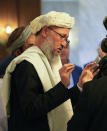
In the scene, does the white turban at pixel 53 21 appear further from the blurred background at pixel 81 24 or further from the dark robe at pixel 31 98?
the blurred background at pixel 81 24

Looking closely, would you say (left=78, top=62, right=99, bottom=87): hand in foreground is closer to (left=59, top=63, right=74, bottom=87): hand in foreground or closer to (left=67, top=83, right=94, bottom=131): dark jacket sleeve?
(left=59, top=63, right=74, bottom=87): hand in foreground

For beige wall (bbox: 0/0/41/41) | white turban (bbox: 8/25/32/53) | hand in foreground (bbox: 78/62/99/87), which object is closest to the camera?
hand in foreground (bbox: 78/62/99/87)

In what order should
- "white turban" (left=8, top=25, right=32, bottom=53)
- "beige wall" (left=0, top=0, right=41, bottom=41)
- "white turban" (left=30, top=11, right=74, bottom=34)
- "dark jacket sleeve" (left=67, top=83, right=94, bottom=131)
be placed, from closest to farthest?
"dark jacket sleeve" (left=67, top=83, right=94, bottom=131), "white turban" (left=30, top=11, right=74, bottom=34), "white turban" (left=8, top=25, right=32, bottom=53), "beige wall" (left=0, top=0, right=41, bottom=41)

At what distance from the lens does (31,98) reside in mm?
1594

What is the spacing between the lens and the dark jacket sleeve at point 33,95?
5.22ft

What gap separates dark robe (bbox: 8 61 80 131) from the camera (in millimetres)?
1593

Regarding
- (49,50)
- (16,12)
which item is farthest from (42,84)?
(16,12)

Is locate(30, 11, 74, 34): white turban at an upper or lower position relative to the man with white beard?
upper

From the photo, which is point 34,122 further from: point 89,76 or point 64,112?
point 89,76

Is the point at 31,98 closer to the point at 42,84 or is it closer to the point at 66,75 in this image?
the point at 42,84

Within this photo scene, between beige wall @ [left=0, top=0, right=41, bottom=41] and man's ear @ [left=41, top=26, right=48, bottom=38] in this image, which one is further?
beige wall @ [left=0, top=0, right=41, bottom=41]

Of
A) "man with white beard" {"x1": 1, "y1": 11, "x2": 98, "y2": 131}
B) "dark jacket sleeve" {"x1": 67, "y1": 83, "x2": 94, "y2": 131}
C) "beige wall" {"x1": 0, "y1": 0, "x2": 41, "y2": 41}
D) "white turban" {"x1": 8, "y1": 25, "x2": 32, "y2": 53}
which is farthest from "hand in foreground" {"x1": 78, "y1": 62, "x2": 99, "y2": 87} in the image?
"beige wall" {"x1": 0, "y1": 0, "x2": 41, "y2": 41}

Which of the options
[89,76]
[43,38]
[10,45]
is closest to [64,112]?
[89,76]

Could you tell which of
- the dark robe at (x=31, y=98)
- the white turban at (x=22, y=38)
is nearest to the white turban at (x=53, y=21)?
the dark robe at (x=31, y=98)
